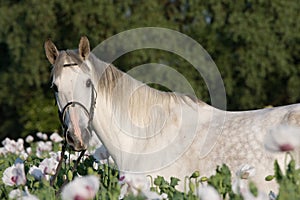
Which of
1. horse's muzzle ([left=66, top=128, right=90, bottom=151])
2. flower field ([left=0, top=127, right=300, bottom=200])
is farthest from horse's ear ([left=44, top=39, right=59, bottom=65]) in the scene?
flower field ([left=0, top=127, right=300, bottom=200])

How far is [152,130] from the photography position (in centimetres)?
527

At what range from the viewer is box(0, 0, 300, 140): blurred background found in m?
17.4

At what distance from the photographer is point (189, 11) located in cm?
1814

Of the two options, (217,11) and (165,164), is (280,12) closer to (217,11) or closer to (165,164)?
(217,11)

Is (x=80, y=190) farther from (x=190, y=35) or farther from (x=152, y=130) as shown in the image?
(x=190, y=35)

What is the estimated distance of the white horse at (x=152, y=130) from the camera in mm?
5156

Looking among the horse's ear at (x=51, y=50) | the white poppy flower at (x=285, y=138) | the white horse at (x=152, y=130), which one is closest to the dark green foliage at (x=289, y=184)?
the white poppy flower at (x=285, y=138)

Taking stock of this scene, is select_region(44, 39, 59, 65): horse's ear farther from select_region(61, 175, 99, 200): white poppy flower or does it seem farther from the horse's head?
select_region(61, 175, 99, 200): white poppy flower

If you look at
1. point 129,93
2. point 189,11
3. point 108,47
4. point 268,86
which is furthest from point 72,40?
point 129,93

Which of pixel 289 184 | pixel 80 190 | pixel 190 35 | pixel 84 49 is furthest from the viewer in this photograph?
pixel 190 35

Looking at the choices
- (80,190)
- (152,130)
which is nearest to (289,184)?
(80,190)

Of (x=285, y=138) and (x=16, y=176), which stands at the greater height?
(x=285, y=138)

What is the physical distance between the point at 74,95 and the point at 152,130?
621mm

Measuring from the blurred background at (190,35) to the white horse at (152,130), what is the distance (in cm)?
1174
